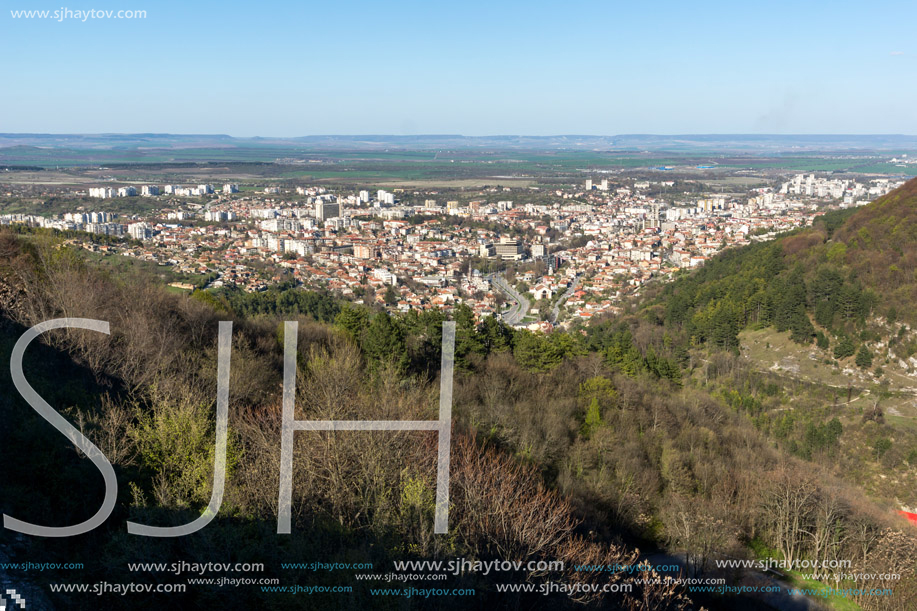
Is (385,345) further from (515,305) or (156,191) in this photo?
(156,191)

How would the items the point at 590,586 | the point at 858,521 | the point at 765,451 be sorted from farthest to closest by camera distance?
the point at 765,451 → the point at 858,521 → the point at 590,586

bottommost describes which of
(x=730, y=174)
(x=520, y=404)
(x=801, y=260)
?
(x=520, y=404)

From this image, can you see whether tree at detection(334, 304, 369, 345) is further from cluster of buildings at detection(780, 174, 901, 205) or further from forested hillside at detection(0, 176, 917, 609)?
cluster of buildings at detection(780, 174, 901, 205)

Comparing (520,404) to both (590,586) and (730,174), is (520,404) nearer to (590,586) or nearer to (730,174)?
(590,586)

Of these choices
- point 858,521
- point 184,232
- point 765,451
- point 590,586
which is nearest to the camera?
point 590,586

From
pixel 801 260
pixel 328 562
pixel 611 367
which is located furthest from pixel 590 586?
pixel 801 260

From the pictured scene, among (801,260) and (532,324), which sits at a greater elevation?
(801,260)

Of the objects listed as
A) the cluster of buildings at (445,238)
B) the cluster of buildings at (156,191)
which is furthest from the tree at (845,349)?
the cluster of buildings at (156,191)

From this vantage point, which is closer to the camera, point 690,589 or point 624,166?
point 690,589
